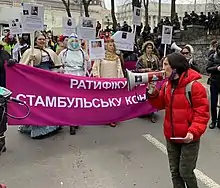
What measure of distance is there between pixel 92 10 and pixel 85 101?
45.4 metres

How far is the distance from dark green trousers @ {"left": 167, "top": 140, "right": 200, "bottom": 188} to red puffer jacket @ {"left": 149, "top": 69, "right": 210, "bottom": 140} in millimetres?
117

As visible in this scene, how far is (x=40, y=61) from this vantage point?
20.7 feet

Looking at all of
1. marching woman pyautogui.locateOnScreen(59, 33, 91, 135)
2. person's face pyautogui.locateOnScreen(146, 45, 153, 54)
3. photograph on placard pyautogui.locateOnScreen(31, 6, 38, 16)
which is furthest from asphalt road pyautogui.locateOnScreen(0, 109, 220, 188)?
photograph on placard pyautogui.locateOnScreen(31, 6, 38, 16)

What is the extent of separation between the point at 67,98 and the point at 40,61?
1126mm

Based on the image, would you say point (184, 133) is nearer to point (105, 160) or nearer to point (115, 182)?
point (115, 182)

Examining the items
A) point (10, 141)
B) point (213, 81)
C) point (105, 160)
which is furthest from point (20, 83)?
point (213, 81)

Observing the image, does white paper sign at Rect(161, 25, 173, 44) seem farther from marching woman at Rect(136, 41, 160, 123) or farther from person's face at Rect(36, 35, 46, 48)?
person's face at Rect(36, 35, 46, 48)

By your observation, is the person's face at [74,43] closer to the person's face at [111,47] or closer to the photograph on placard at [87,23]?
the person's face at [111,47]

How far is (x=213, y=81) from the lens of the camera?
22.3 ft

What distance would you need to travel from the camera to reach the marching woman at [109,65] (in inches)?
286

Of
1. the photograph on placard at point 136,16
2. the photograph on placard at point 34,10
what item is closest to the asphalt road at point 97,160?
the photograph on placard at point 34,10

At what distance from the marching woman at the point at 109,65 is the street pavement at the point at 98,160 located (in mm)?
1191

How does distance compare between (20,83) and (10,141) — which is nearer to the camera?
(20,83)

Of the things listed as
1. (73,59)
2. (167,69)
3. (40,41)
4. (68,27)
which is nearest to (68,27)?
(68,27)
